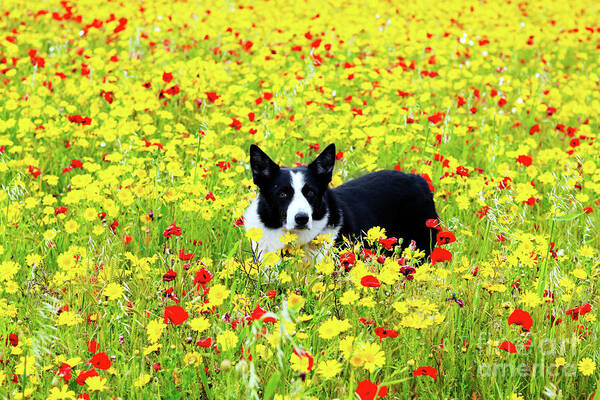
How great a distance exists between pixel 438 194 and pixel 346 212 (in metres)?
0.96

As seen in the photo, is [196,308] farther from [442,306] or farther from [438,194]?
[438,194]

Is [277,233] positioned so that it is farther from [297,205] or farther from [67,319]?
[67,319]

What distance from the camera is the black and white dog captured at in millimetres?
3840

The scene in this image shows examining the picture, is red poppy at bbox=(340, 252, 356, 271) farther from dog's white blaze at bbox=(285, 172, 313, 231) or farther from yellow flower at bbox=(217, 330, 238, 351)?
dog's white blaze at bbox=(285, 172, 313, 231)

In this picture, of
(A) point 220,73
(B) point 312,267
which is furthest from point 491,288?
(A) point 220,73

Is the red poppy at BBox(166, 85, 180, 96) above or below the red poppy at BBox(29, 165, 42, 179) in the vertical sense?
above

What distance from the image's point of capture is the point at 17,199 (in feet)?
13.2

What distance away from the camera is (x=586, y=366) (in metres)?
2.28

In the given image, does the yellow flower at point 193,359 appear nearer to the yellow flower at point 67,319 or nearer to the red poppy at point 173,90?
the yellow flower at point 67,319

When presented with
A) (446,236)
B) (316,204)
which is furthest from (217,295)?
(316,204)

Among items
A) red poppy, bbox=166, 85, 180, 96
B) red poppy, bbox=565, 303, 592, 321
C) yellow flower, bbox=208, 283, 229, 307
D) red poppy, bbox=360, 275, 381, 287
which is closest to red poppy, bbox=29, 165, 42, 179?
red poppy, bbox=166, 85, 180, 96

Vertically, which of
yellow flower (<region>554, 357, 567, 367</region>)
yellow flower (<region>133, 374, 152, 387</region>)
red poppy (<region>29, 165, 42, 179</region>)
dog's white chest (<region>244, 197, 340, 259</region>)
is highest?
yellow flower (<region>133, 374, 152, 387</region>)

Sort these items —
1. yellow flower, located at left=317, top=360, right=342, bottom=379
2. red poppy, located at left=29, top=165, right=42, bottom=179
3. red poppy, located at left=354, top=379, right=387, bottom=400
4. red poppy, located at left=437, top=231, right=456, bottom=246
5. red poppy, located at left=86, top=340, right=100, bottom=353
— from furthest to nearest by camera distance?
red poppy, located at left=29, top=165, right=42, bottom=179, red poppy, located at left=437, top=231, right=456, bottom=246, red poppy, located at left=86, top=340, right=100, bottom=353, yellow flower, located at left=317, top=360, right=342, bottom=379, red poppy, located at left=354, top=379, right=387, bottom=400

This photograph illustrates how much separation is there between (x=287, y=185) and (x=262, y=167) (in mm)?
236
